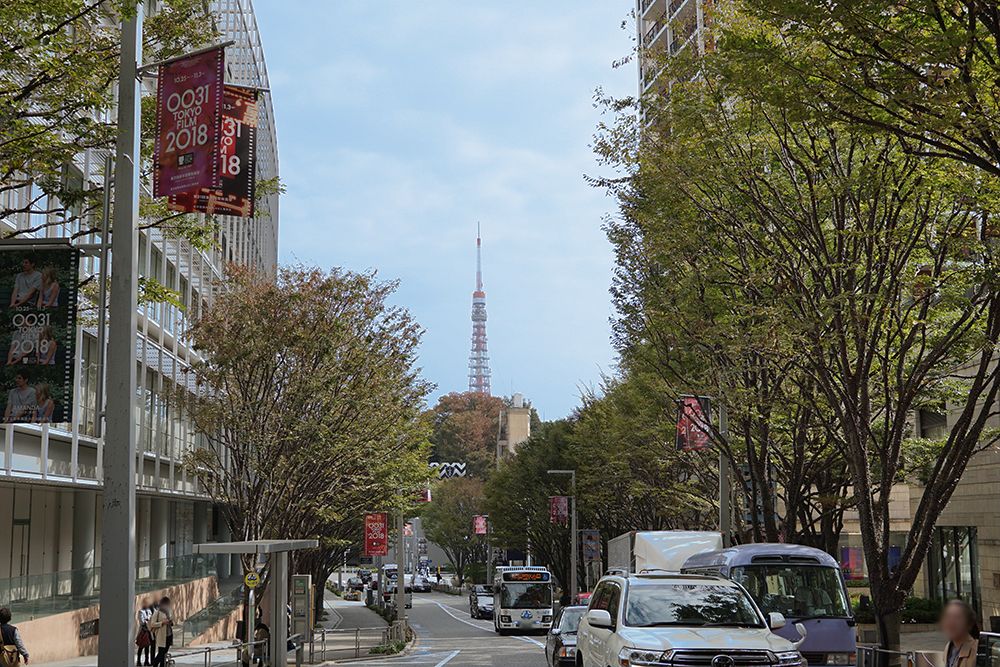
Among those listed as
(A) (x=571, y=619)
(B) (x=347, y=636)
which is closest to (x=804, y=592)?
(A) (x=571, y=619)

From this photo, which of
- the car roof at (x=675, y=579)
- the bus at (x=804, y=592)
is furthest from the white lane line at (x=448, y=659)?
the car roof at (x=675, y=579)

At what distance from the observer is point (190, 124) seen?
Answer: 11.8 metres

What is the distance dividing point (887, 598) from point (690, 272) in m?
7.13

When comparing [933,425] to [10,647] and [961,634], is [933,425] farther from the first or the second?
[10,647]

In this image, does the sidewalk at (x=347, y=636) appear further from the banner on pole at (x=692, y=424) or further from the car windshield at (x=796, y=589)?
the car windshield at (x=796, y=589)

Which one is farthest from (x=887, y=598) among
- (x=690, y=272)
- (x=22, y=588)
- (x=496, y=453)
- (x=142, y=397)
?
(x=496, y=453)

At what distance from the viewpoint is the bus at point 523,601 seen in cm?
4875

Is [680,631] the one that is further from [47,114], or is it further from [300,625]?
[300,625]

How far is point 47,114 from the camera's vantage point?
540 inches

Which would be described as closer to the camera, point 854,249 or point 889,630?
point 854,249

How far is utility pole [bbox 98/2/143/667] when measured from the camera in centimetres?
1028

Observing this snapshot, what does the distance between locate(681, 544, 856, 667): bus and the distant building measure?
9972 cm

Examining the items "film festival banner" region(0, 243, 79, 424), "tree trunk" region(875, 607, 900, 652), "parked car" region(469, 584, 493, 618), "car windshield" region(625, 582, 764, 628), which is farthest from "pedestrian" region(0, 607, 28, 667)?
"parked car" region(469, 584, 493, 618)

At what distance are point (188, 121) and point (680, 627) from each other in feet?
24.6
